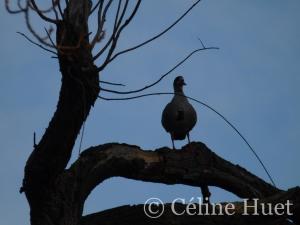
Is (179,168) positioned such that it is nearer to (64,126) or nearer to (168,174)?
(168,174)

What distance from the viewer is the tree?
9.63ft

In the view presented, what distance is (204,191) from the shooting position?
4.56 m

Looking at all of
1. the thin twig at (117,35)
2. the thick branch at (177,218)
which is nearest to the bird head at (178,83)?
the thick branch at (177,218)

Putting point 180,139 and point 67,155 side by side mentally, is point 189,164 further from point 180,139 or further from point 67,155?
point 180,139

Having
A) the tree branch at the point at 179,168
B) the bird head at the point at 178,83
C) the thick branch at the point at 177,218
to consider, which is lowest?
the thick branch at the point at 177,218

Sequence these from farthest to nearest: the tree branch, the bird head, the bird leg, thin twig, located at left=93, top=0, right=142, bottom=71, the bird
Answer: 1. the bird head
2. the bird
3. the bird leg
4. the tree branch
5. thin twig, located at left=93, top=0, right=142, bottom=71

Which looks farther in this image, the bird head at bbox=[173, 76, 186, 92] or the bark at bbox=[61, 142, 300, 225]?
the bird head at bbox=[173, 76, 186, 92]

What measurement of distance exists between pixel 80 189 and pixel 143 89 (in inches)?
38.2

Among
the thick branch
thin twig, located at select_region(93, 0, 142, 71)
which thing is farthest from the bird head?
thin twig, located at select_region(93, 0, 142, 71)

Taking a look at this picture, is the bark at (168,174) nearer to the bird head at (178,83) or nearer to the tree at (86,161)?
the tree at (86,161)

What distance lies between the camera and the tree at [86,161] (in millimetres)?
2936

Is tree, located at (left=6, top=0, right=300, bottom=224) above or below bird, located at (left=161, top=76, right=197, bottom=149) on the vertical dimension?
below

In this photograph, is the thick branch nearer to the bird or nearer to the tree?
the tree

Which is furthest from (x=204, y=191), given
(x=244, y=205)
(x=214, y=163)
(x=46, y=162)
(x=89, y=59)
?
(x=89, y=59)
